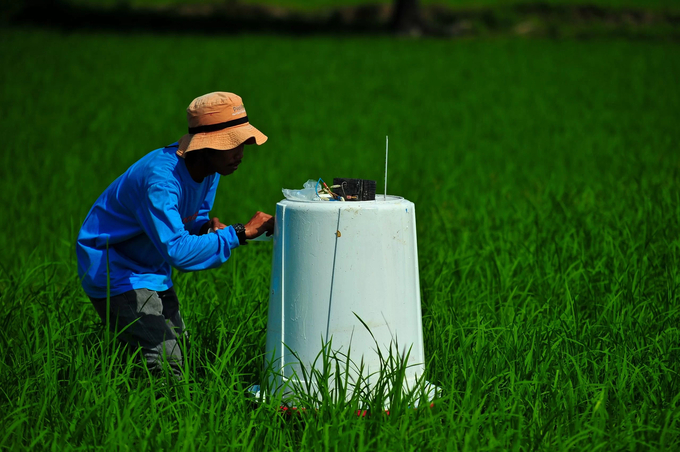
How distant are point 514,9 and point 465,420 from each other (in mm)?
25858

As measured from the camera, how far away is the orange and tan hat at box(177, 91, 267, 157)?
243 cm

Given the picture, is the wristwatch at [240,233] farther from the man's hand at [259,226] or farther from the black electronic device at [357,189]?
the black electronic device at [357,189]

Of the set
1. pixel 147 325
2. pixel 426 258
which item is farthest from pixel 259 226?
pixel 426 258

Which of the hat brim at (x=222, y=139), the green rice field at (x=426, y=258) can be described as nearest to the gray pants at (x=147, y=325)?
the green rice field at (x=426, y=258)

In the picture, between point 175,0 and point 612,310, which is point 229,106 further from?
point 175,0

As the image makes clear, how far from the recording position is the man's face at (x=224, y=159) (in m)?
2.47

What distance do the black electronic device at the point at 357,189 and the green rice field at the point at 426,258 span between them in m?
0.68

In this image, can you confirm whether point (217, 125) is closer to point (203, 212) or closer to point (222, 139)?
point (222, 139)

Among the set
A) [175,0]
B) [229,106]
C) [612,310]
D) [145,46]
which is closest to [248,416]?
[229,106]

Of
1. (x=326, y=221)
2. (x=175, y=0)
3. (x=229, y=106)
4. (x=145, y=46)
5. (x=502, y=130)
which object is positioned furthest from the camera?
(x=175, y=0)

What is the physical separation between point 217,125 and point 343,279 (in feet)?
2.29

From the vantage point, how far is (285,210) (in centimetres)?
232

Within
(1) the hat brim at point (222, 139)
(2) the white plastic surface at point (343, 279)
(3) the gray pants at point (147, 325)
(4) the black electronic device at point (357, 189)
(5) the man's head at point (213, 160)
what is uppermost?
(1) the hat brim at point (222, 139)

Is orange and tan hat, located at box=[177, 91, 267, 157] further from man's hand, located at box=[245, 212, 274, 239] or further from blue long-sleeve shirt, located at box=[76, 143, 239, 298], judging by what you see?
man's hand, located at box=[245, 212, 274, 239]
